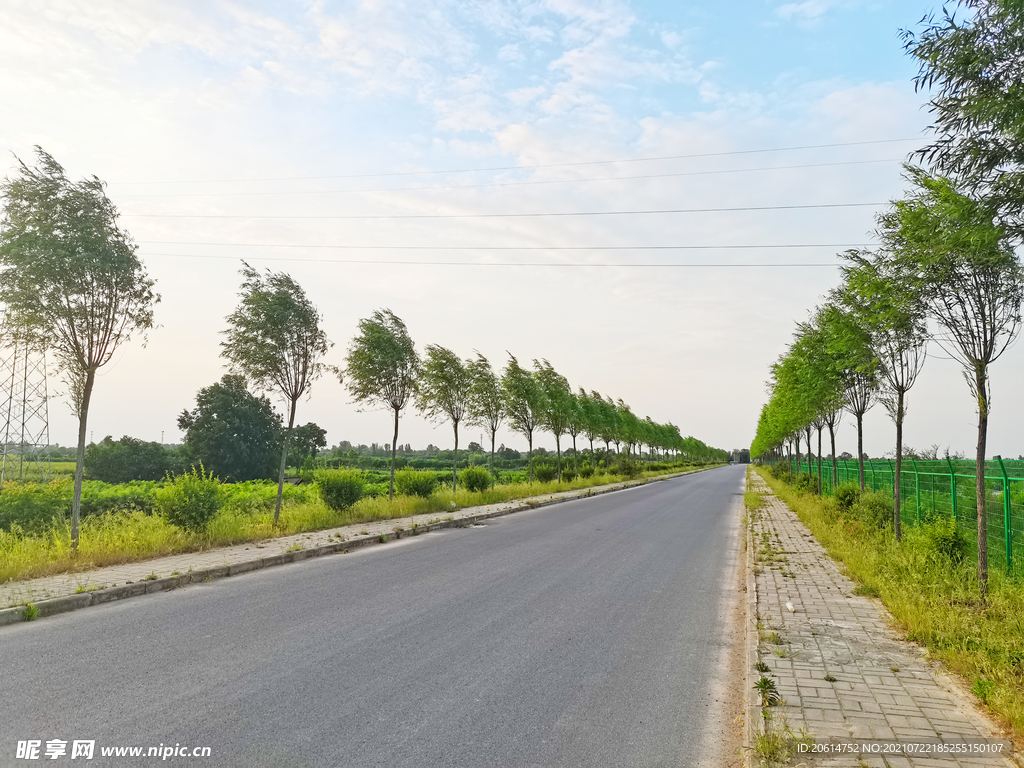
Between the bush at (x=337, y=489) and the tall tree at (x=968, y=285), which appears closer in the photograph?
the tall tree at (x=968, y=285)

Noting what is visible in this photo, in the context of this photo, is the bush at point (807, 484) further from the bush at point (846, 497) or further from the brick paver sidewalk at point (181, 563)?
the brick paver sidewalk at point (181, 563)

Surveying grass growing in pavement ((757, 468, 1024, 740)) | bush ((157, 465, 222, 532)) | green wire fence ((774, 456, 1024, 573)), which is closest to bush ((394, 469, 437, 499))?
bush ((157, 465, 222, 532))

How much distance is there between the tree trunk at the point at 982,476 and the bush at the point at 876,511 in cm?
611

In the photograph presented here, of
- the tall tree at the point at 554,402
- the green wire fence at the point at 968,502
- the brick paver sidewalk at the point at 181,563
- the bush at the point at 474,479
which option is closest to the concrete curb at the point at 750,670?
the green wire fence at the point at 968,502

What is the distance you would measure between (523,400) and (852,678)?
2769 cm

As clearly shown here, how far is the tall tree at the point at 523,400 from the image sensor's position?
32.0m

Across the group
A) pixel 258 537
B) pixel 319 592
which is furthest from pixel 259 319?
pixel 319 592

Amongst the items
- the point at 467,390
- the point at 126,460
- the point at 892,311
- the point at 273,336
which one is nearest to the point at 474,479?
the point at 467,390

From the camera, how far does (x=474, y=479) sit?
85.3ft

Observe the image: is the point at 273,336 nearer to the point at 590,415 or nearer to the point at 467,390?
the point at 467,390

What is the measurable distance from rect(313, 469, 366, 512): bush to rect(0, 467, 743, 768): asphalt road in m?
6.20

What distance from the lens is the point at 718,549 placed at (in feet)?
44.6

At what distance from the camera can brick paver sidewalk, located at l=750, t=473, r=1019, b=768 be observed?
161 inches

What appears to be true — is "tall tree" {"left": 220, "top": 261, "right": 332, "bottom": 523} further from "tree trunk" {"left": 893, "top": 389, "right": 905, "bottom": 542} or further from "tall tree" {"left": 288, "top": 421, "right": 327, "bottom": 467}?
"tall tree" {"left": 288, "top": 421, "right": 327, "bottom": 467}
